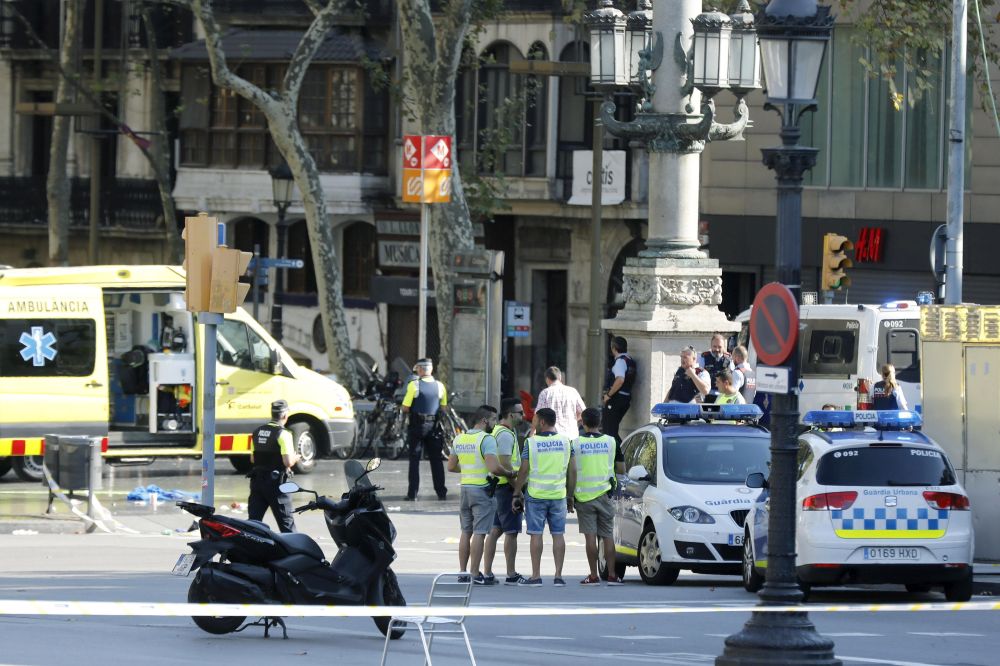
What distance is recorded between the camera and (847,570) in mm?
15680

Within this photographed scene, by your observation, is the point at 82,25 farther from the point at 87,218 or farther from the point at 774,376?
the point at 774,376

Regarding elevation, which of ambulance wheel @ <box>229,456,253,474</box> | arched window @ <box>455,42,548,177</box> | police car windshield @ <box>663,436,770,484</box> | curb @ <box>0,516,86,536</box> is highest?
arched window @ <box>455,42,548,177</box>

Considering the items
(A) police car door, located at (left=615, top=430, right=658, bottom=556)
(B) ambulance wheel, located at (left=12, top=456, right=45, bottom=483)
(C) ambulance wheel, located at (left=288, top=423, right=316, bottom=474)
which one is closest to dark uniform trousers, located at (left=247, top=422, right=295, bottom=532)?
(A) police car door, located at (left=615, top=430, right=658, bottom=556)

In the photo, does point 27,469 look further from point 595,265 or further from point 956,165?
point 956,165

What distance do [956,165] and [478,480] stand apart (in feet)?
42.8

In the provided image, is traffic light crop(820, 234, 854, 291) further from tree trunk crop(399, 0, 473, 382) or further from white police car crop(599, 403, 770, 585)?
white police car crop(599, 403, 770, 585)

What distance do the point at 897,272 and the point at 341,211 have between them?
40.7 feet

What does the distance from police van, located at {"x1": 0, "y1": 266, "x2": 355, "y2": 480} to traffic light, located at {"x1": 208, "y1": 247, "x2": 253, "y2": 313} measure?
27.2 feet

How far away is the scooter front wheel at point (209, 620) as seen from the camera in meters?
13.7

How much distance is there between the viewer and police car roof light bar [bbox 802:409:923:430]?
16234 mm

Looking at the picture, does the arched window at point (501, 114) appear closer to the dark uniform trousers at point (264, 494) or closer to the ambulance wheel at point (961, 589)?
the dark uniform trousers at point (264, 494)

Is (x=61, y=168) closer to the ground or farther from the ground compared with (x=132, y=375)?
farther from the ground

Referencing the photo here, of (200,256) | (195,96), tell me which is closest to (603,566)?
(200,256)

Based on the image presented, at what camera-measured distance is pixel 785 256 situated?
1204 centimetres
